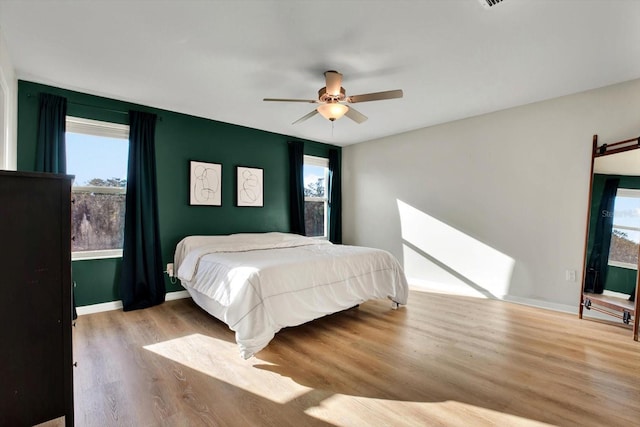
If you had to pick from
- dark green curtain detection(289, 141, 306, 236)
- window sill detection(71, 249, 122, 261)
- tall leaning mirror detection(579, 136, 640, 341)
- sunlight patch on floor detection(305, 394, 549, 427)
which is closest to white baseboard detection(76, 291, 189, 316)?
window sill detection(71, 249, 122, 261)

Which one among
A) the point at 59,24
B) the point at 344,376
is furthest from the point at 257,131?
the point at 344,376

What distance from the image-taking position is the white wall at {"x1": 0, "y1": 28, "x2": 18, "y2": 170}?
2.43 meters

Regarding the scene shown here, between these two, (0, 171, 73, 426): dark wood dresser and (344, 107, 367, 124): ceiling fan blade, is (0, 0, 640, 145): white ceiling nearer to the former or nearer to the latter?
(344, 107, 367, 124): ceiling fan blade

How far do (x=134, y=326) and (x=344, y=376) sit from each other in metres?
2.21

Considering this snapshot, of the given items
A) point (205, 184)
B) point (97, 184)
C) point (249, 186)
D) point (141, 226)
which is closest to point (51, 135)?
point (97, 184)

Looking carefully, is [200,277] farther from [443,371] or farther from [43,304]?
[443,371]

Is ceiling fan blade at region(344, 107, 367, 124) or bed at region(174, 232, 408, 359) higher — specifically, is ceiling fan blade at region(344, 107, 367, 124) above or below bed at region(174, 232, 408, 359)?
above

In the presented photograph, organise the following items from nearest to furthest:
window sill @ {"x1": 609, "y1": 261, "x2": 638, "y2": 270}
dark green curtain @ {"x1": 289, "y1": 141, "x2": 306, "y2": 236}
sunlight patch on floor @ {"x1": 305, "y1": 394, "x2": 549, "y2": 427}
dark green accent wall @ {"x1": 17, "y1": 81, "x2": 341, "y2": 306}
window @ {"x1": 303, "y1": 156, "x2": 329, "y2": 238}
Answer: sunlight patch on floor @ {"x1": 305, "y1": 394, "x2": 549, "y2": 427}, window sill @ {"x1": 609, "y1": 261, "x2": 638, "y2": 270}, dark green accent wall @ {"x1": 17, "y1": 81, "x2": 341, "y2": 306}, dark green curtain @ {"x1": 289, "y1": 141, "x2": 306, "y2": 236}, window @ {"x1": 303, "y1": 156, "x2": 329, "y2": 238}

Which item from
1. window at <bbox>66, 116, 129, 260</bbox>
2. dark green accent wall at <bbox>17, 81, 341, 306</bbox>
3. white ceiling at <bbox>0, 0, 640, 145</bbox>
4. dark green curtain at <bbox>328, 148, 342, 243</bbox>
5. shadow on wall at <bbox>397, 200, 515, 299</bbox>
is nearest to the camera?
white ceiling at <bbox>0, 0, 640, 145</bbox>

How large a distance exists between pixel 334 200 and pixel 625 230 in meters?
4.03

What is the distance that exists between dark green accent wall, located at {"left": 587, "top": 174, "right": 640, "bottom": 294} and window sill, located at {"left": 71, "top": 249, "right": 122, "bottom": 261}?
17.4ft

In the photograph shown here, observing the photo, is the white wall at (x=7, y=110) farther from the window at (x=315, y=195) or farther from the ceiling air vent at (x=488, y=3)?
the window at (x=315, y=195)

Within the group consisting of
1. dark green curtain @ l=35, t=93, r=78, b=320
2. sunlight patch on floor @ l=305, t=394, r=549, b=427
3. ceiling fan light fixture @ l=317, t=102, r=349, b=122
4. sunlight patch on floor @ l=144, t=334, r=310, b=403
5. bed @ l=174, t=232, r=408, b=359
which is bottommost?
sunlight patch on floor @ l=144, t=334, r=310, b=403

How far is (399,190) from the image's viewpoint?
519 cm
